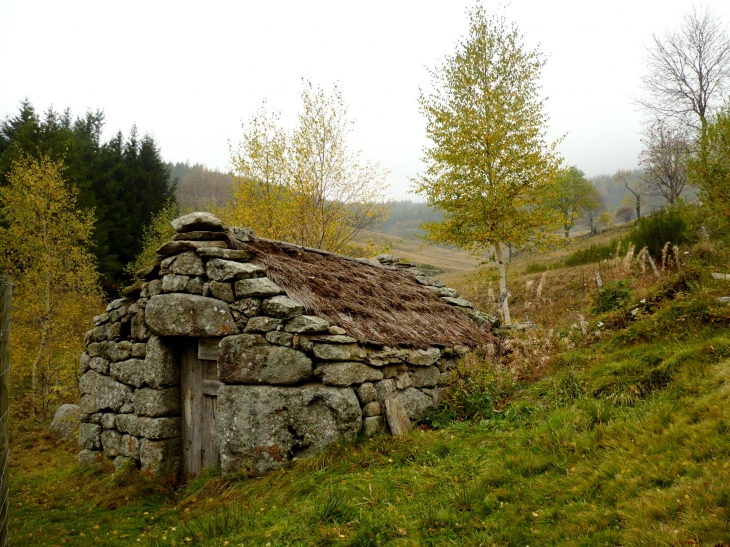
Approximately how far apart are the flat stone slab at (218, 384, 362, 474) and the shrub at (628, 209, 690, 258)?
13.3m

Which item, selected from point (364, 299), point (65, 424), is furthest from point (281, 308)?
point (65, 424)

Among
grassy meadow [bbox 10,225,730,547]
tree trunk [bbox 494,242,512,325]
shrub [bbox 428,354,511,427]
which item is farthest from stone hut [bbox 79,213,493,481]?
tree trunk [bbox 494,242,512,325]

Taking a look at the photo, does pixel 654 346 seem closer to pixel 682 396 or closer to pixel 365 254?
pixel 682 396

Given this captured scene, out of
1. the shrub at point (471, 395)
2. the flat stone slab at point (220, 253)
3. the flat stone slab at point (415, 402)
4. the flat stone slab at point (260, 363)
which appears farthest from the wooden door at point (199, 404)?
the shrub at point (471, 395)

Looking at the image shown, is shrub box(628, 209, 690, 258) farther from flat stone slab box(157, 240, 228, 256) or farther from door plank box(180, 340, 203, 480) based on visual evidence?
door plank box(180, 340, 203, 480)

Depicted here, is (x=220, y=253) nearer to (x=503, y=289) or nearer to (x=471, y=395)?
(x=471, y=395)

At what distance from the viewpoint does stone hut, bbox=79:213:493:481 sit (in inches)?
200

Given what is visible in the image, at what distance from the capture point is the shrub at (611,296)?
7.64m

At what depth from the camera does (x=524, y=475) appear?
3.72 metres

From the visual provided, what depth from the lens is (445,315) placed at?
865 centimetres

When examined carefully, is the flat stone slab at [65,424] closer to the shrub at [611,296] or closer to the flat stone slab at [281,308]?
the flat stone slab at [281,308]

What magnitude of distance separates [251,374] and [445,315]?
4542 millimetres

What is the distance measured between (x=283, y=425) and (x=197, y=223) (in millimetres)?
3094

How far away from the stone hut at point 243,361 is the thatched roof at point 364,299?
3cm
